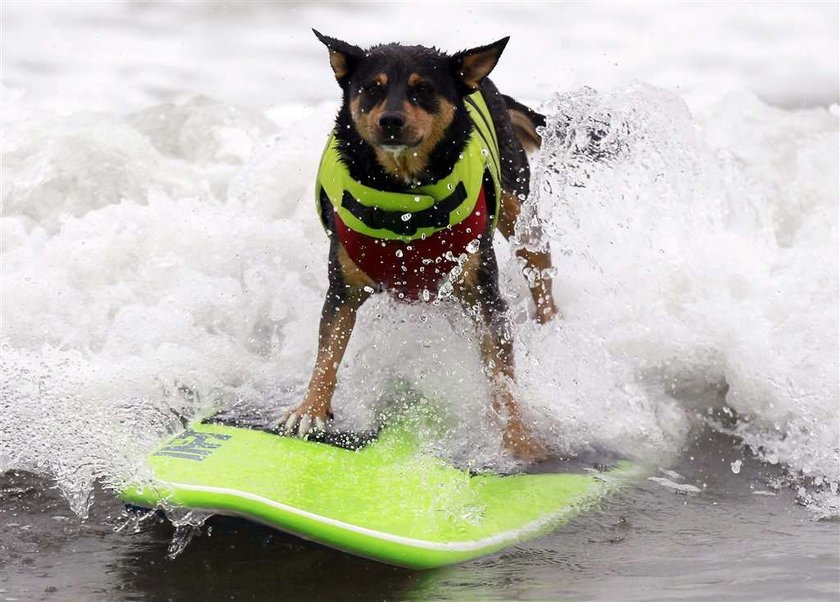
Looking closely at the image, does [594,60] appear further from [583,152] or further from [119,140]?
[583,152]

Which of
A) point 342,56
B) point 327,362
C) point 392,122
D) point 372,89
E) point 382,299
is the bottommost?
point 327,362

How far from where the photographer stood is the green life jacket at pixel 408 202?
13.6 ft

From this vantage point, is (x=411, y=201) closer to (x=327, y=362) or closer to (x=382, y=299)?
(x=327, y=362)

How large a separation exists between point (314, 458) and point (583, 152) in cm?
224

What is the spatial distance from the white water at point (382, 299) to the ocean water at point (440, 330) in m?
0.02

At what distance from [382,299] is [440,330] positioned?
0.29 metres

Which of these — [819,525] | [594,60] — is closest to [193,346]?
[819,525]

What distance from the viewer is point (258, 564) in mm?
3385

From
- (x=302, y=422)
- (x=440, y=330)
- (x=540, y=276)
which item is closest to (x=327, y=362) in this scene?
(x=302, y=422)

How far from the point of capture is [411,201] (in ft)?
13.6

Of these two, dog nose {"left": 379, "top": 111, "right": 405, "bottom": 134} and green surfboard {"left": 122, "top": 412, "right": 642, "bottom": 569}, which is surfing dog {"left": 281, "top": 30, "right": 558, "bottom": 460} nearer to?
dog nose {"left": 379, "top": 111, "right": 405, "bottom": 134}

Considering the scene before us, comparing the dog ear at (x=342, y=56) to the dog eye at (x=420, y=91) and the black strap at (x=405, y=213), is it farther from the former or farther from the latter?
the black strap at (x=405, y=213)

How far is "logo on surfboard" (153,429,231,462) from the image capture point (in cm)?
384

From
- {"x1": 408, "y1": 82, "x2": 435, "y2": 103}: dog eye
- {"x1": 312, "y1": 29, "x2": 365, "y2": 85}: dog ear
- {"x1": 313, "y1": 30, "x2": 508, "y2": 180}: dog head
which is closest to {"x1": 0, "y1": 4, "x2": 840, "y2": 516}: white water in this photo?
{"x1": 313, "y1": 30, "x2": 508, "y2": 180}: dog head
